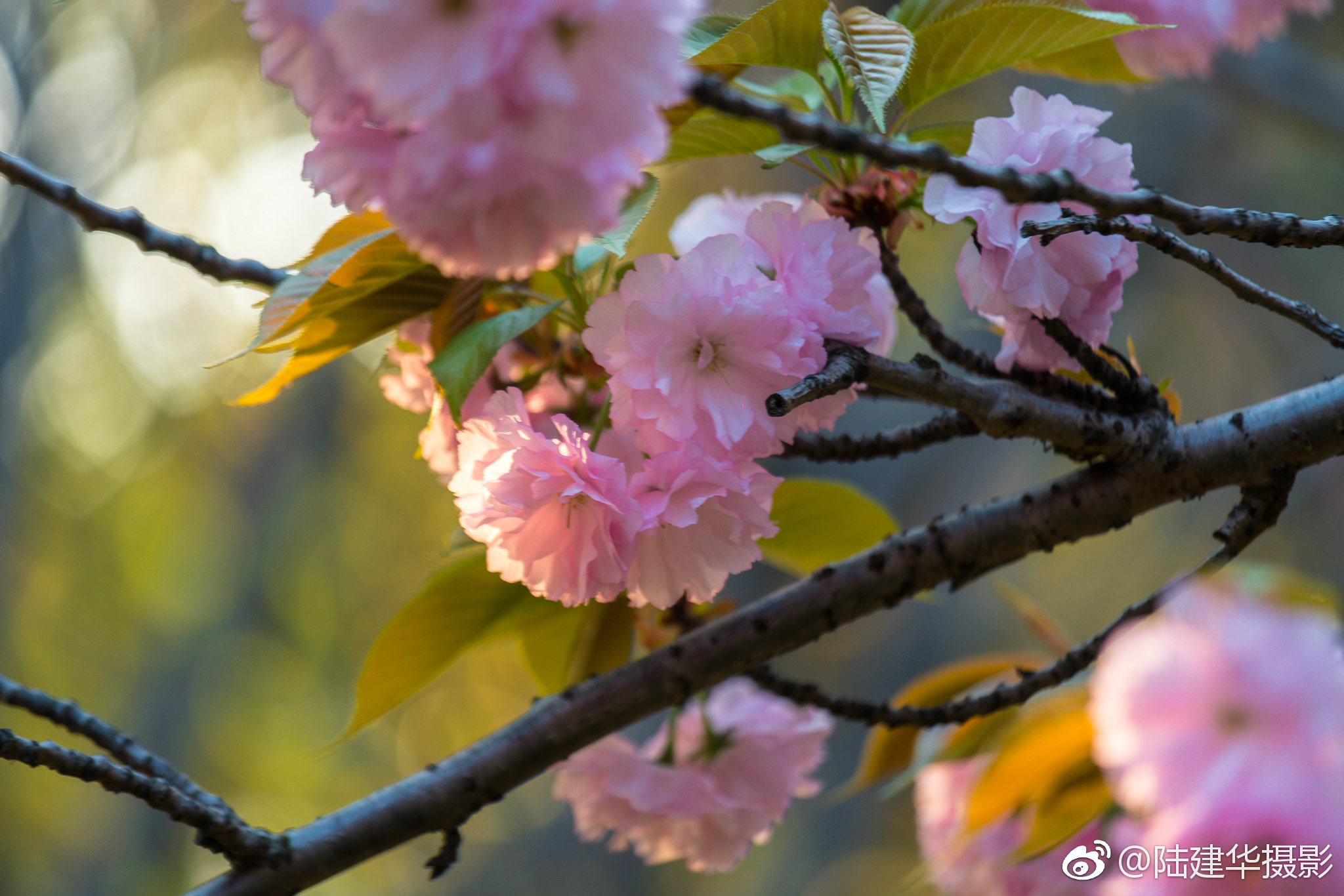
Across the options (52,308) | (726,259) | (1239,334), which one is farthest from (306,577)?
(726,259)

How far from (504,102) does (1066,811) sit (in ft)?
2.46

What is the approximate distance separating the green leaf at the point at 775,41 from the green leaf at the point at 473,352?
6.9 inches

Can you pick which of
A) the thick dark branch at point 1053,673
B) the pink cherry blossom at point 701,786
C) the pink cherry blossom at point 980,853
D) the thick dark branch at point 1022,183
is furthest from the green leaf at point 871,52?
the pink cherry blossom at point 980,853

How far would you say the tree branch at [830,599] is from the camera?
58 centimetres

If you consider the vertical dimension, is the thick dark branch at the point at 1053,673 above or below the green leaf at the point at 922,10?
below

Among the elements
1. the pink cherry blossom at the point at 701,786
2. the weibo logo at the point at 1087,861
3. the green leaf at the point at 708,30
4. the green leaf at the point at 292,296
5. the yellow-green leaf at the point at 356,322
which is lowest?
the weibo logo at the point at 1087,861

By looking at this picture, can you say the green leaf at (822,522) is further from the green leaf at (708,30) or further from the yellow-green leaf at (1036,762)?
the green leaf at (708,30)

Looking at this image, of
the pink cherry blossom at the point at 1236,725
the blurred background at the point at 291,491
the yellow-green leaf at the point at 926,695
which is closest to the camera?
the pink cherry blossom at the point at 1236,725

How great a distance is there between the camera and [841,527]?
753 mm

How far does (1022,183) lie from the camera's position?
13.9 inches

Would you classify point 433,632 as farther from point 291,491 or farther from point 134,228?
point 291,491

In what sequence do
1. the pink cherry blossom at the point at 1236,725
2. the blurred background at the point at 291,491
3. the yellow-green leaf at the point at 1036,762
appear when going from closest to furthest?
the pink cherry blossom at the point at 1236,725 < the yellow-green leaf at the point at 1036,762 < the blurred background at the point at 291,491

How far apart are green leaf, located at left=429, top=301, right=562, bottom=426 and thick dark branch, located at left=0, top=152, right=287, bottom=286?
24 centimetres

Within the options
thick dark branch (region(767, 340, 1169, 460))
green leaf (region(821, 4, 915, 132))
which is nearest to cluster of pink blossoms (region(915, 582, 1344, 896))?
thick dark branch (region(767, 340, 1169, 460))
